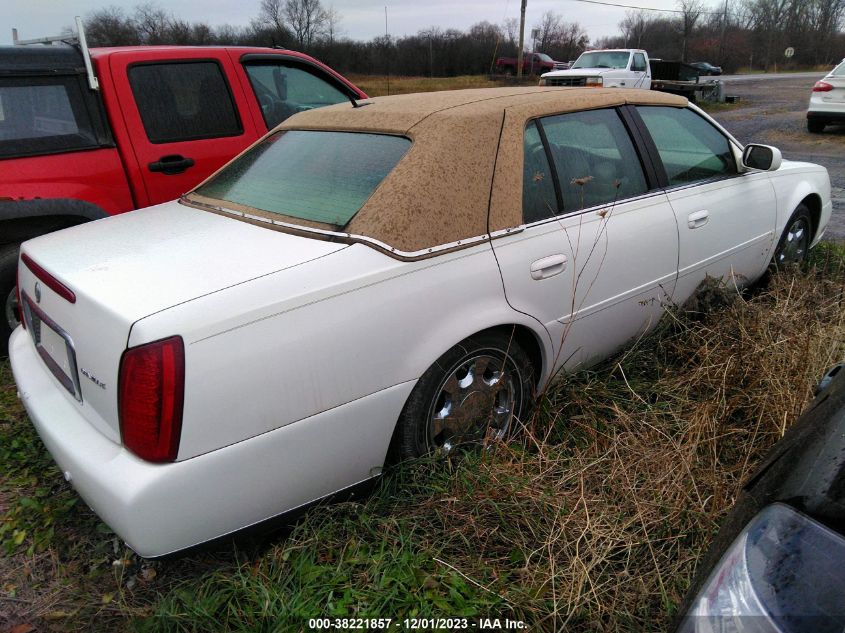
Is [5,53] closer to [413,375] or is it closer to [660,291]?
[413,375]

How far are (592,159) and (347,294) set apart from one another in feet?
5.34

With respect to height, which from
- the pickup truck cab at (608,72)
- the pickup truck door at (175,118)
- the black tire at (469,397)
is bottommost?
the black tire at (469,397)

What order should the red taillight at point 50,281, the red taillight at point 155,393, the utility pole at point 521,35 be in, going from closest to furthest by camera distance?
1. the red taillight at point 155,393
2. the red taillight at point 50,281
3. the utility pole at point 521,35

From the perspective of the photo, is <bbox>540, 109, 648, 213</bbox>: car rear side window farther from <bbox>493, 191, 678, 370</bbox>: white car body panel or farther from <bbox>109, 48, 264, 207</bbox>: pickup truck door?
<bbox>109, 48, 264, 207</bbox>: pickup truck door

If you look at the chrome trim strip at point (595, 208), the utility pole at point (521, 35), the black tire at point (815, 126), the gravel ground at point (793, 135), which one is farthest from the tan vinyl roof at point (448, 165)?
the utility pole at point (521, 35)

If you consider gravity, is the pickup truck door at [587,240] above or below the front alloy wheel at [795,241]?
above

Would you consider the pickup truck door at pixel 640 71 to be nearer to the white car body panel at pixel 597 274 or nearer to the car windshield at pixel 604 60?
the car windshield at pixel 604 60

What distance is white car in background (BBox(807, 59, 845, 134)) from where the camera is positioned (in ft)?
40.3

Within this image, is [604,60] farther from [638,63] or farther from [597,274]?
[597,274]

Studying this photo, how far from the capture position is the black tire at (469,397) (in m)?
2.41

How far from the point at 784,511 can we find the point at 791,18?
79440 millimetres

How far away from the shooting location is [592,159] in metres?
3.15

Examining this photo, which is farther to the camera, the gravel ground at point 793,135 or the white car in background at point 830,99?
the white car in background at point 830,99

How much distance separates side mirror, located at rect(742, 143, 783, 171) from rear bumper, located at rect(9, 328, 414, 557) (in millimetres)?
2737
